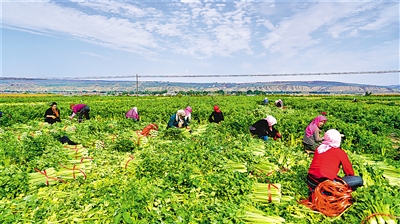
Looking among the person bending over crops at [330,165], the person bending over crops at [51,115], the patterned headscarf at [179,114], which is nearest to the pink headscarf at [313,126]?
the person bending over crops at [330,165]

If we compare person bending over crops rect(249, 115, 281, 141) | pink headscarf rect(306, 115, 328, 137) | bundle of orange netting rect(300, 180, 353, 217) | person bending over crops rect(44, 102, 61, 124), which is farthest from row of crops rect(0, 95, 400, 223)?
person bending over crops rect(44, 102, 61, 124)

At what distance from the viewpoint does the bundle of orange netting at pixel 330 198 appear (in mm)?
5156

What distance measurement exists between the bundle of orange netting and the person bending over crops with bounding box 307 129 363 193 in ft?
0.75

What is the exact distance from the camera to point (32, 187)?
5891mm

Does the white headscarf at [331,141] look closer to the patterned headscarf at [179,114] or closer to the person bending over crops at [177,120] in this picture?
the patterned headscarf at [179,114]

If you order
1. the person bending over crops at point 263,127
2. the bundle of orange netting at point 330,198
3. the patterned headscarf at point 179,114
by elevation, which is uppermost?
the patterned headscarf at point 179,114

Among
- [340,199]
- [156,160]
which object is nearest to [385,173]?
[340,199]

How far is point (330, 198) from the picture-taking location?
5262 millimetres

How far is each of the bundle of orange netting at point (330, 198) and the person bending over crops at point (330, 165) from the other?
0.23m

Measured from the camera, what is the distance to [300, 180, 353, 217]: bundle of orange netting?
5156mm

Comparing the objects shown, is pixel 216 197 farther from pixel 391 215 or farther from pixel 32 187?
pixel 32 187

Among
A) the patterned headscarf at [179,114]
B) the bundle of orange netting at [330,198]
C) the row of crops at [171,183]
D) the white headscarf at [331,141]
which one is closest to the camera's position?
the row of crops at [171,183]

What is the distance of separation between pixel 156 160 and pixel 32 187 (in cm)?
305

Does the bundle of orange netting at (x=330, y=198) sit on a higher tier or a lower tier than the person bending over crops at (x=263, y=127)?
lower
